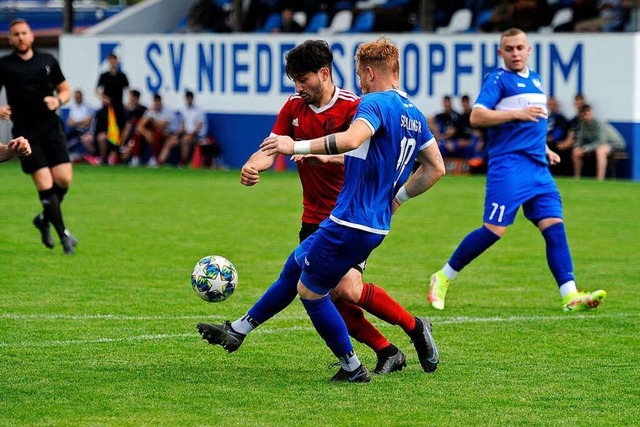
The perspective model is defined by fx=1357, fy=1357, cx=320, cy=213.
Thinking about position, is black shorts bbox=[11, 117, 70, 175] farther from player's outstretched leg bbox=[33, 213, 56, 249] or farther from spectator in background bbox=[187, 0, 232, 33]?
spectator in background bbox=[187, 0, 232, 33]

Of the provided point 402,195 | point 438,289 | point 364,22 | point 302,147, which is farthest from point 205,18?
point 302,147

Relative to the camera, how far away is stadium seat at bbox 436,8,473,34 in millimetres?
27031

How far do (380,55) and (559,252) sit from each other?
3538 millimetres

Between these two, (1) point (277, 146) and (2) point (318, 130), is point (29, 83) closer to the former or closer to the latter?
(2) point (318, 130)

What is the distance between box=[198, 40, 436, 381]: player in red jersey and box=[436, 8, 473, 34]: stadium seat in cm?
1971

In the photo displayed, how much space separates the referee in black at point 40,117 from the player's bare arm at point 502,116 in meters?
4.63

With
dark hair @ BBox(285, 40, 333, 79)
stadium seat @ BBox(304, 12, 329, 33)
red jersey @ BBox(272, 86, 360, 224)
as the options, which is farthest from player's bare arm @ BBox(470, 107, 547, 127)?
stadium seat @ BBox(304, 12, 329, 33)

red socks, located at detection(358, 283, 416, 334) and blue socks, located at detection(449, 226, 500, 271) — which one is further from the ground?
red socks, located at detection(358, 283, 416, 334)

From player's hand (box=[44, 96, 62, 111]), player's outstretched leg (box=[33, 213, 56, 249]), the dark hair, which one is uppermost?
the dark hair

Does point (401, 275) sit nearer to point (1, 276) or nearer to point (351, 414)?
point (1, 276)

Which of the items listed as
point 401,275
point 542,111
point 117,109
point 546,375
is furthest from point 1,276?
point 117,109

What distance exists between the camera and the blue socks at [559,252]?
982 cm

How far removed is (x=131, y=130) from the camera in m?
28.2

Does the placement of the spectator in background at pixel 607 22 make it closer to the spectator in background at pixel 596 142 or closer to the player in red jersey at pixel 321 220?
the spectator in background at pixel 596 142
